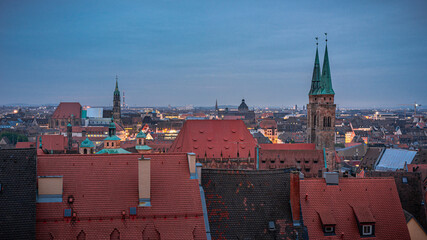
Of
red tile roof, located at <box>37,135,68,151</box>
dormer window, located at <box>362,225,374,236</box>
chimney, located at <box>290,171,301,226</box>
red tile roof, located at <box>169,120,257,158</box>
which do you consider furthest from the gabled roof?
red tile roof, located at <box>37,135,68,151</box>

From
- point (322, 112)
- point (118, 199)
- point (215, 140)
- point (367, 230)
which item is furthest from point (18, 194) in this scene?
point (322, 112)

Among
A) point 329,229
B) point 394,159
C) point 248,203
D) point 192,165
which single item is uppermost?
point 192,165

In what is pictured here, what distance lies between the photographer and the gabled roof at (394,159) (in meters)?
80.0

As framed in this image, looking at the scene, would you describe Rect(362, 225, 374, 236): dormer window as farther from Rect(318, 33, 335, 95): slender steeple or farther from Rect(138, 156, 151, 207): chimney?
Rect(318, 33, 335, 95): slender steeple

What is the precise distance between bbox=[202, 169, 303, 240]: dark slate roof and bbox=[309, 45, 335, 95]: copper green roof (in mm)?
70170

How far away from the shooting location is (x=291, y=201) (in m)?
34.7

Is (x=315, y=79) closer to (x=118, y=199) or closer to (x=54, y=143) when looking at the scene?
(x=54, y=143)

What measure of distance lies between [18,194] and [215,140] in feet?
175

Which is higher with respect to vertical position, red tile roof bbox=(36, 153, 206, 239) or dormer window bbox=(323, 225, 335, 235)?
red tile roof bbox=(36, 153, 206, 239)

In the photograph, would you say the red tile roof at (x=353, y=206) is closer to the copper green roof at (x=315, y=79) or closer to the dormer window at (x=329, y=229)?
the dormer window at (x=329, y=229)

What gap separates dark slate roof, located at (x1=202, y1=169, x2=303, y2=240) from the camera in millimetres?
32750

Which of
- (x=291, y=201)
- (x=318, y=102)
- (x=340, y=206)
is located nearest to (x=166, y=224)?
(x=291, y=201)

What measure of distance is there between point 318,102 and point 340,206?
226 ft

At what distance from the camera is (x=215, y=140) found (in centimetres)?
8062
